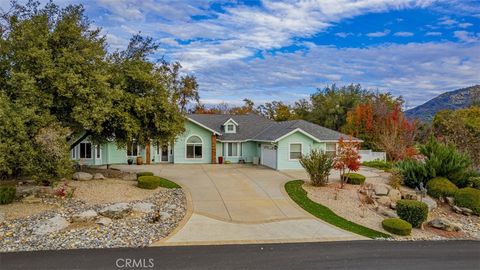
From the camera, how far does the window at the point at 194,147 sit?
31.8m

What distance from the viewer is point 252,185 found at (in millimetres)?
20859

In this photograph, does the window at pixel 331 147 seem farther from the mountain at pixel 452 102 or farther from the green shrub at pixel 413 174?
the mountain at pixel 452 102

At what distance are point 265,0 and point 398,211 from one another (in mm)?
11635

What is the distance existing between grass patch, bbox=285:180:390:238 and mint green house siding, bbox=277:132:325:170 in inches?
→ 251

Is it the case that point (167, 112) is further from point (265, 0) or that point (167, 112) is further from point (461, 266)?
point (461, 266)

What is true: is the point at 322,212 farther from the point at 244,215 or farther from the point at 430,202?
the point at 430,202

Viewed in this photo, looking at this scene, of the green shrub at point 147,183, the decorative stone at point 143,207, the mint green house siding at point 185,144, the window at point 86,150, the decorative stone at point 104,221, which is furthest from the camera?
the mint green house siding at point 185,144

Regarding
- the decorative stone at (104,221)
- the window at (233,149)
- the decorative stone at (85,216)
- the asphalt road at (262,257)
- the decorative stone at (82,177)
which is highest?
the window at (233,149)

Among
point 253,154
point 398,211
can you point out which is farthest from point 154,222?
point 253,154

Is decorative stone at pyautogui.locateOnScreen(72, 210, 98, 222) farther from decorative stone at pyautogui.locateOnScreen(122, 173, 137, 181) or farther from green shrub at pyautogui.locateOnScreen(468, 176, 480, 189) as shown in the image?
green shrub at pyautogui.locateOnScreen(468, 176, 480, 189)

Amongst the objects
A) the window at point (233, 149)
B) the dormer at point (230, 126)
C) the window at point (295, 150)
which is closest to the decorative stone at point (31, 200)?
the window at point (295, 150)

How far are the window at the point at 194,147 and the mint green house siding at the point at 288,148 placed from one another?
8.15 m

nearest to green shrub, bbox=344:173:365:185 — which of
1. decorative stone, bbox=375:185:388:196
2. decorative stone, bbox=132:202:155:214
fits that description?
decorative stone, bbox=375:185:388:196

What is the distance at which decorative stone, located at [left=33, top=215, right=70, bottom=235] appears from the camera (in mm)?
12472
